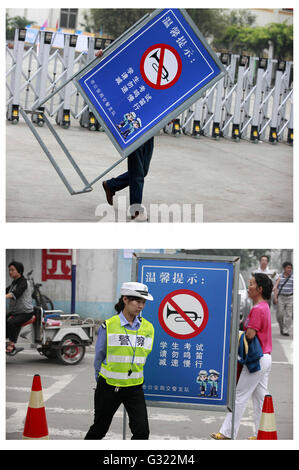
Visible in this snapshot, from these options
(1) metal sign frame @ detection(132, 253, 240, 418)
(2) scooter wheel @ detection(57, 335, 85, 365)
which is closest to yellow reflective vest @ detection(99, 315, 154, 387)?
(1) metal sign frame @ detection(132, 253, 240, 418)

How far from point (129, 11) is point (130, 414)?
3559 centimetres

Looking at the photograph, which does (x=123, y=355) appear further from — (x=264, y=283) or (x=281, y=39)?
(x=281, y=39)

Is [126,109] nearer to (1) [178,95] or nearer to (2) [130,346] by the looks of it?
(1) [178,95]

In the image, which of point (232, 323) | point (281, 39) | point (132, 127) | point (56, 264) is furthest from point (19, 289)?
point (281, 39)

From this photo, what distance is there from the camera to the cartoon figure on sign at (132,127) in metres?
6.26

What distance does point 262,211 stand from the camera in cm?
803

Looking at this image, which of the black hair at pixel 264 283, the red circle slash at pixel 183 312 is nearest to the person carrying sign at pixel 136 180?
the black hair at pixel 264 283

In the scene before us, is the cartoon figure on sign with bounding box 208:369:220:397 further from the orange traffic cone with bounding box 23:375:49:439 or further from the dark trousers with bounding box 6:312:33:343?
the dark trousers with bounding box 6:312:33:343

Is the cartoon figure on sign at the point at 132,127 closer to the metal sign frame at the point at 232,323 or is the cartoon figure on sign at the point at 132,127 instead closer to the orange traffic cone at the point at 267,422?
the metal sign frame at the point at 232,323

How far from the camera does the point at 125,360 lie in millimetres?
4688

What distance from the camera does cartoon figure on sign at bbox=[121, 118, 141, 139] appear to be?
6.26 m

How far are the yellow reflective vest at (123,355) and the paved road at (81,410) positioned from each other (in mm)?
1298

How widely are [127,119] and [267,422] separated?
9.47 feet

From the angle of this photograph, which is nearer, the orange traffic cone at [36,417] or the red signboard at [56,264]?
the orange traffic cone at [36,417]
